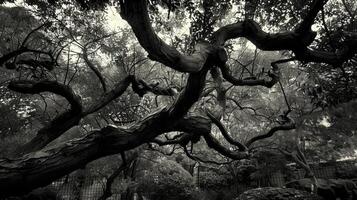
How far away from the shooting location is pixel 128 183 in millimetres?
11656

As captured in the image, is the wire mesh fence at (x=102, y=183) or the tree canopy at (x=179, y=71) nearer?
the tree canopy at (x=179, y=71)

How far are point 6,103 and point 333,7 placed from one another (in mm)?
13907

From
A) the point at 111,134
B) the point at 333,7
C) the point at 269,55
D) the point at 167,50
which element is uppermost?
the point at 269,55

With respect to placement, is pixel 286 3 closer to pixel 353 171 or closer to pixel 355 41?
pixel 355 41

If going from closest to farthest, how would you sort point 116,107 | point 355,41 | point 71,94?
point 355,41, point 71,94, point 116,107

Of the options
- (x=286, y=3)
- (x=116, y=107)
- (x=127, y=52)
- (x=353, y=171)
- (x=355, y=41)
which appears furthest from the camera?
(x=353, y=171)

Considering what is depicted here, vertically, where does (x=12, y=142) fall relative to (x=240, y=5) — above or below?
below

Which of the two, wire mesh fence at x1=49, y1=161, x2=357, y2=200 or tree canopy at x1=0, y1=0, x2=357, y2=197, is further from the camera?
wire mesh fence at x1=49, y1=161, x2=357, y2=200

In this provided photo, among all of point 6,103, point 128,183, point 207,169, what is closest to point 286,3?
point 128,183

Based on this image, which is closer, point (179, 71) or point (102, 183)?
point (179, 71)

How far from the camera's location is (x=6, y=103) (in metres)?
12.4

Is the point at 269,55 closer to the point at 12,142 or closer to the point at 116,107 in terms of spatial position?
the point at 116,107

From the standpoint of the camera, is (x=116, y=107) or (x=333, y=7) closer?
(x=333, y=7)

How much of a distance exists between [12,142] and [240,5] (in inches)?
436
